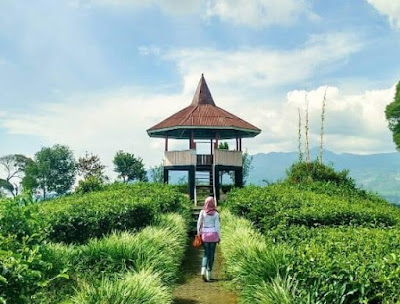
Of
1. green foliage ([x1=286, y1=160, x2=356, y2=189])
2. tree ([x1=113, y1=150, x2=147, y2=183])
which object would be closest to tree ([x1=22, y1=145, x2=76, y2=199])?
tree ([x1=113, y1=150, x2=147, y2=183])

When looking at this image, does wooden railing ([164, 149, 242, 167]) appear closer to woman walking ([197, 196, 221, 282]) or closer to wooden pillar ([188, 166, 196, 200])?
wooden pillar ([188, 166, 196, 200])

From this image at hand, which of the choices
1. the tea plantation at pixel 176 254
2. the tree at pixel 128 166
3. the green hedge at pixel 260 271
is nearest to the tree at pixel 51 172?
the tree at pixel 128 166

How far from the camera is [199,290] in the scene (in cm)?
1034

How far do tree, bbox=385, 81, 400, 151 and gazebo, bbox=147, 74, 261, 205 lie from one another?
22.7 metres

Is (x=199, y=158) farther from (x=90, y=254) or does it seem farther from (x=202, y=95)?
(x=90, y=254)

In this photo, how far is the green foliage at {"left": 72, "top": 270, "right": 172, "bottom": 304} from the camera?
7000 millimetres

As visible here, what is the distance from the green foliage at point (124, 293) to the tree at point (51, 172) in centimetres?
4567

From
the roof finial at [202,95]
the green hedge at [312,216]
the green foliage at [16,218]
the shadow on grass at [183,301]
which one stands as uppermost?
the roof finial at [202,95]

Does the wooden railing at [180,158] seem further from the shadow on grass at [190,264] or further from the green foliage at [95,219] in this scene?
the green foliage at [95,219]

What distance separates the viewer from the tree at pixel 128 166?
44406 mm

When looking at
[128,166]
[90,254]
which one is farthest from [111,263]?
[128,166]

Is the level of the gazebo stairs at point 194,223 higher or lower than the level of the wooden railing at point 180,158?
lower

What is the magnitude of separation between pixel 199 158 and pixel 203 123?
2144 mm

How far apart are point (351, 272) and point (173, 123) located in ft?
76.3
